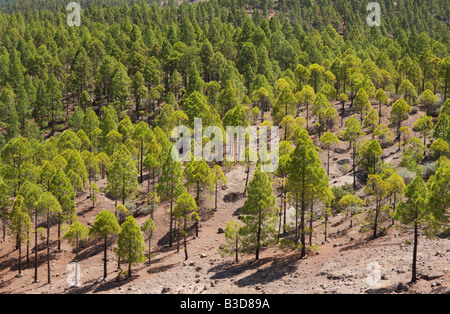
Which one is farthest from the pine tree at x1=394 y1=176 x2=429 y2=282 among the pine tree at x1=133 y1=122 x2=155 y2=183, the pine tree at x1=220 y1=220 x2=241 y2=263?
the pine tree at x1=133 y1=122 x2=155 y2=183

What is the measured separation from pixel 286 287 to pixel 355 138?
3756 centimetres

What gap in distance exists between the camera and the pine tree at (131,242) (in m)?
52.1

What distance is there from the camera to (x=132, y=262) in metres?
52.8

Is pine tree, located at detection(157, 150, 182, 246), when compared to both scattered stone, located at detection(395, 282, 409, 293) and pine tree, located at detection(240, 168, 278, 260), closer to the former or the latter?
pine tree, located at detection(240, 168, 278, 260)

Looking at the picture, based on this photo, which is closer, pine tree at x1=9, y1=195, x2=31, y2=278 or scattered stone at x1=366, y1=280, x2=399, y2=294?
scattered stone at x1=366, y1=280, x2=399, y2=294

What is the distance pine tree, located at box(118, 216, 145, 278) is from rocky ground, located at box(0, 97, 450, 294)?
8.69 feet

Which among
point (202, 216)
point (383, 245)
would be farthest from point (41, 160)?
point (383, 245)

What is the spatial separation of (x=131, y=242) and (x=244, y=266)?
1292cm

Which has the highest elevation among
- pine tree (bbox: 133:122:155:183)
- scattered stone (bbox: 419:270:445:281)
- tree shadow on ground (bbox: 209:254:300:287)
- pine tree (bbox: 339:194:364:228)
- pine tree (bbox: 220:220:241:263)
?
pine tree (bbox: 133:122:155:183)

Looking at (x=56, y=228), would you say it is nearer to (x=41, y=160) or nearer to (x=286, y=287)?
(x=41, y=160)

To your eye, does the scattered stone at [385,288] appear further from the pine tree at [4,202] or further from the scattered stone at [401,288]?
the pine tree at [4,202]

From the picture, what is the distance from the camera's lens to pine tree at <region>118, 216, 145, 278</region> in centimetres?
5212

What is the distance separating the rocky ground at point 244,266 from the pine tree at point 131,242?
2649mm

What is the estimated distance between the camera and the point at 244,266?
171 ft
